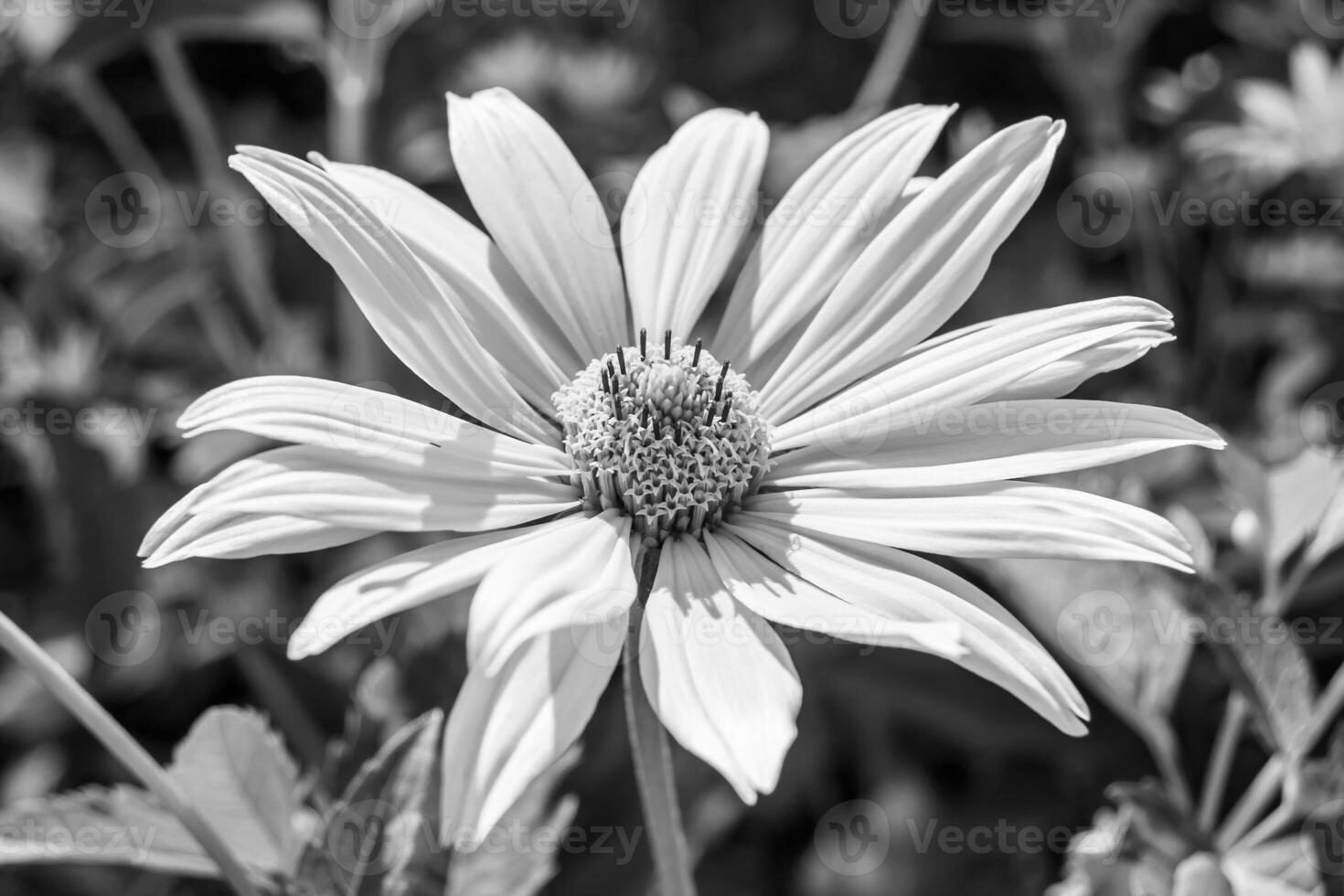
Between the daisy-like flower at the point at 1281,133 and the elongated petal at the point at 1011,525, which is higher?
the daisy-like flower at the point at 1281,133

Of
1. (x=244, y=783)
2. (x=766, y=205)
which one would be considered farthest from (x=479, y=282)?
(x=766, y=205)

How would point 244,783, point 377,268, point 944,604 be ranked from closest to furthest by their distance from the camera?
point 944,604, point 377,268, point 244,783

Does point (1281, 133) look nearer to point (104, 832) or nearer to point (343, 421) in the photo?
point (343, 421)

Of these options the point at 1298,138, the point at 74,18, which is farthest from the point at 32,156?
the point at 1298,138

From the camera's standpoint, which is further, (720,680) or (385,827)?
(385,827)

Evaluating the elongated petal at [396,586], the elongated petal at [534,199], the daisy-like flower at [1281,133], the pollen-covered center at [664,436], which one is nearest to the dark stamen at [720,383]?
the pollen-covered center at [664,436]

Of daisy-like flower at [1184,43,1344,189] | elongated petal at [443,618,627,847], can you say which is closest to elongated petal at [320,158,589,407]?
elongated petal at [443,618,627,847]

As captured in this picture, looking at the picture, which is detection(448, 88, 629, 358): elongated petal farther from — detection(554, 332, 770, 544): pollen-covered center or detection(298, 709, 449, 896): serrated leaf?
detection(298, 709, 449, 896): serrated leaf

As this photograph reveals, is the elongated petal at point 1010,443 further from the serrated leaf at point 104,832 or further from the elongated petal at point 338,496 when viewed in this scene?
the serrated leaf at point 104,832
